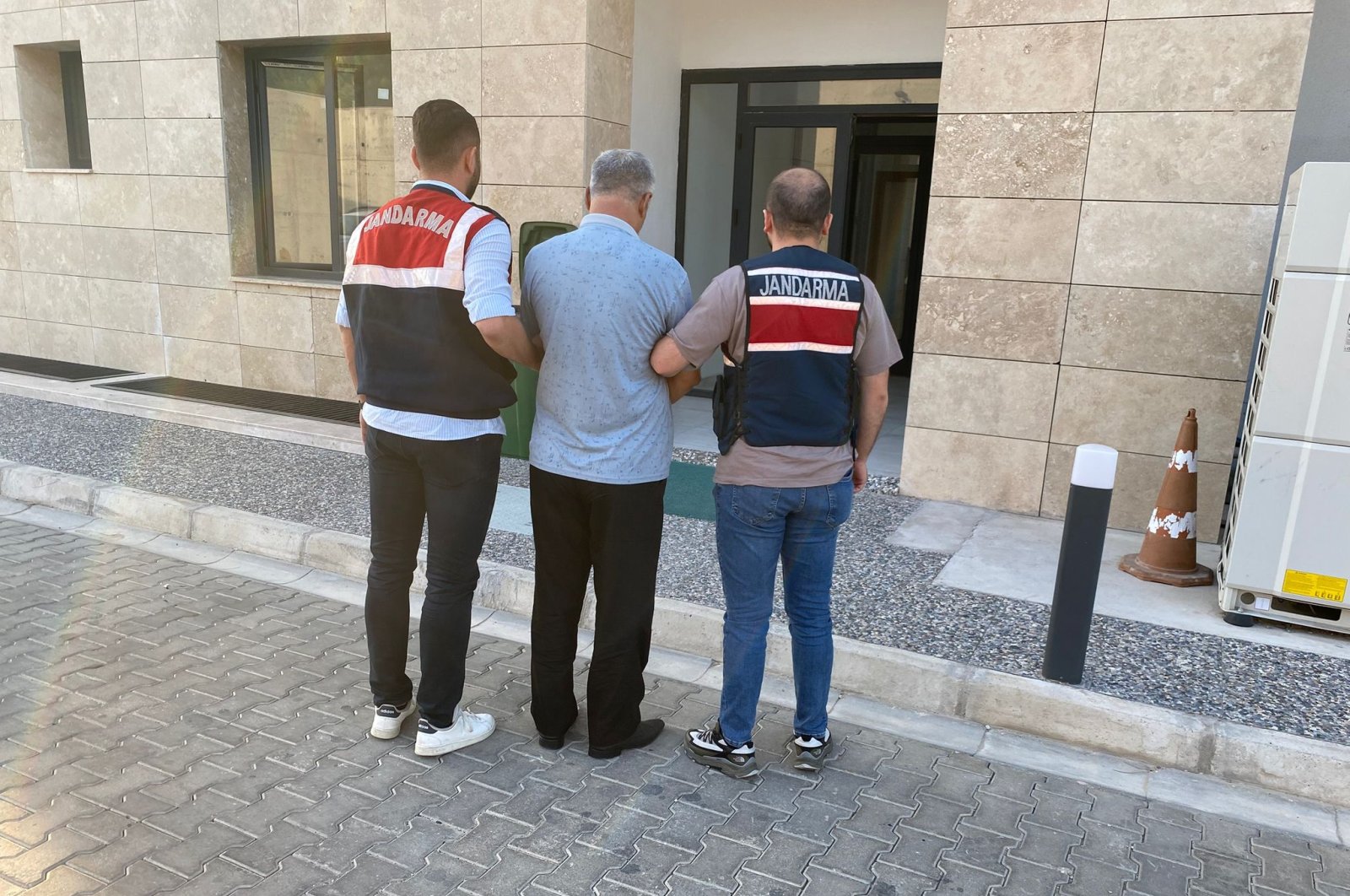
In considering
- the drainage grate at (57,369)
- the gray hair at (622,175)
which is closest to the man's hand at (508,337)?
the gray hair at (622,175)

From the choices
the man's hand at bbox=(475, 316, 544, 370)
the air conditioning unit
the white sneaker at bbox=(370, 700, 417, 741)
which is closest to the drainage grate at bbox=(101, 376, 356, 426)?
the white sneaker at bbox=(370, 700, 417, 741)

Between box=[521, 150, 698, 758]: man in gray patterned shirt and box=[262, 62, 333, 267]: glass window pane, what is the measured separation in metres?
6.97

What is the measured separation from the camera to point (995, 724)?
3.81m

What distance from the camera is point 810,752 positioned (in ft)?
11.2

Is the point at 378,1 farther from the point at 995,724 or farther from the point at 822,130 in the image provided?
the point at 995,724

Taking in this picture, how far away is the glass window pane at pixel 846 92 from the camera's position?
26.3ft

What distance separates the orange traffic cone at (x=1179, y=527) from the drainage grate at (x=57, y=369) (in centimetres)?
962

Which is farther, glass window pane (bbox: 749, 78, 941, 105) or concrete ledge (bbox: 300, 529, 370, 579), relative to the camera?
glass window pane (bbox: 749, 78, 941, 105)

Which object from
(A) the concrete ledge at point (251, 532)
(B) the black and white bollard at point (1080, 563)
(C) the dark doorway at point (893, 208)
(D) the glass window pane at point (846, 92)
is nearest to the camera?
(B) the black and white bollard at point (1080, 563)

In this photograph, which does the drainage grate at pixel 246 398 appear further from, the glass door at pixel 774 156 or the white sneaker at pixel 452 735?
the white sneaker at pixel 452 735

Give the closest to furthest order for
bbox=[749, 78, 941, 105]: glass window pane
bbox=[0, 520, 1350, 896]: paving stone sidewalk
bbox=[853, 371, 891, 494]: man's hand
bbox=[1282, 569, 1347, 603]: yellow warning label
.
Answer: bbox=[0, 520, 1350, 896]: paving stone sidewalk < bbox=[853, 371, 891, 494]: man's hand < bbox=[1282, 569, 1347, 603]: yellow warning label < bbox=[749, 78, 941, 105]: glass window pane

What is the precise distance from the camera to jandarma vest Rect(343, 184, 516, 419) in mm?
3105

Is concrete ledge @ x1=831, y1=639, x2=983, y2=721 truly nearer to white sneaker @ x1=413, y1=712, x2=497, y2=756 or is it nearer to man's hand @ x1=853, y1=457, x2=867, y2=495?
man's hand @ x1=853, y1=457, x2=867, y2=495

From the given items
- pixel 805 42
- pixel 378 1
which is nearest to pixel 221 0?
pixel 378 1
